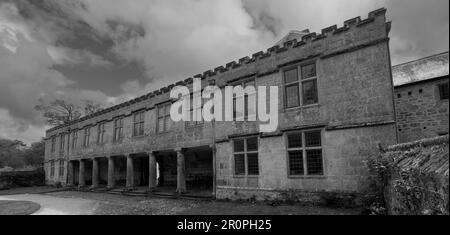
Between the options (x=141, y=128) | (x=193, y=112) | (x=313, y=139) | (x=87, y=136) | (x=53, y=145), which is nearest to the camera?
(x=313, y=139)

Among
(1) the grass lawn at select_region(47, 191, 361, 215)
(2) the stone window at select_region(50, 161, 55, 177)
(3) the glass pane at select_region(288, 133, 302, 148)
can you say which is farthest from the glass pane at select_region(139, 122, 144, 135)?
(2) the stone window at select_region(50, 161, 55, 177)

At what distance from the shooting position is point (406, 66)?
56.5ft

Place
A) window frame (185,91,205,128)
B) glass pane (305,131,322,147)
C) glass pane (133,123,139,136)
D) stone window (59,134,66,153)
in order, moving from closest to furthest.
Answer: glass pane (305,131,322,147), window frame (185,91,205,128), glass pane (133,123,139,136), stone window (59,134,66,153)

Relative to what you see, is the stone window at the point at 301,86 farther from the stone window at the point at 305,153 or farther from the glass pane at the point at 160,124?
the glass pane at the point at 160,124

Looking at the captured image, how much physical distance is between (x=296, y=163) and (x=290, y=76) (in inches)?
147

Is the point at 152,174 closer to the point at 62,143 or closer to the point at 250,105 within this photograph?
the point at 250,105

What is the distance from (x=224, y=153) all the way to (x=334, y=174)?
5.53 meters

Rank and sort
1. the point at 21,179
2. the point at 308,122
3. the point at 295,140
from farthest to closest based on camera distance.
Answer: the point at 21,179, the point at 295,140, the point at 308,122

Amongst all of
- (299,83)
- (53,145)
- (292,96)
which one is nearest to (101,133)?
(53,145)

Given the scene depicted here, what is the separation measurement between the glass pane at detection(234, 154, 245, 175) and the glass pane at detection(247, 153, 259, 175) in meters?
0.38

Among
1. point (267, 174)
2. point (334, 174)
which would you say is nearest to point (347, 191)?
point (334, 174)

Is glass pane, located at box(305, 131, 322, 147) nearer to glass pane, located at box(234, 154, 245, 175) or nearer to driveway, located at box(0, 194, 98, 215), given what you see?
glass pane, located at box(234, 154, 245, 175)

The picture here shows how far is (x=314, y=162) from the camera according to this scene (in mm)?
10914

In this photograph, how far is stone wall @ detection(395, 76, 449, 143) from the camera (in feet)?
44.0
